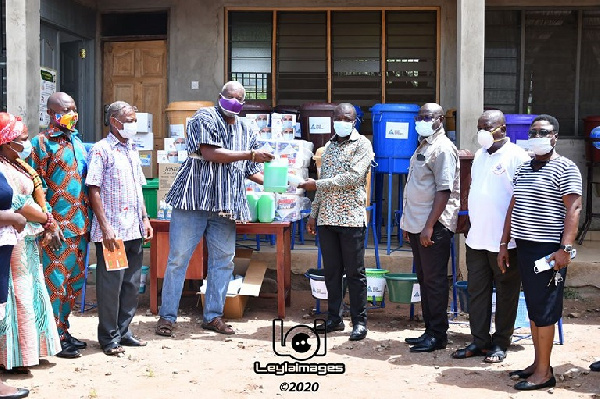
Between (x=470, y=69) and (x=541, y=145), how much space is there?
3.26 m

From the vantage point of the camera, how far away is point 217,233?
6.57 m

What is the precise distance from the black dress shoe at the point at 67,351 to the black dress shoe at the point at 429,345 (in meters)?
2.63

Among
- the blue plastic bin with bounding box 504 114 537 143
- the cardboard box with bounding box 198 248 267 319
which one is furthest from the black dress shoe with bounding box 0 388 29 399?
the blue plastic bin with bounding box 504 114 537 143

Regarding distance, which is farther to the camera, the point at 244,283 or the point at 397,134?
the point at 397,134

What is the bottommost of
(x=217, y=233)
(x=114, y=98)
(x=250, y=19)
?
(x=217, y=233)

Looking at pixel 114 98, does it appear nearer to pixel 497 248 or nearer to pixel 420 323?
pixel 420 323

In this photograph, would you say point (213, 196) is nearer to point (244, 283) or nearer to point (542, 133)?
point (244, 283)

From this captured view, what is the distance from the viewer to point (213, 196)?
6.37 m

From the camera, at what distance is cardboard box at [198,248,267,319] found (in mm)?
7070

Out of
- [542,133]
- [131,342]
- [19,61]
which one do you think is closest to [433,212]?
[542,133]

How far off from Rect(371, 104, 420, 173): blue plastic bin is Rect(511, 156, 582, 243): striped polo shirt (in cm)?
332

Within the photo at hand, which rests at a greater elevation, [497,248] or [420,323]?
[497,248]

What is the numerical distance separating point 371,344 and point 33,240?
284 cm

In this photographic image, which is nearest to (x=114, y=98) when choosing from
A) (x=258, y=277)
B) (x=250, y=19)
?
(x=250, y=19)
